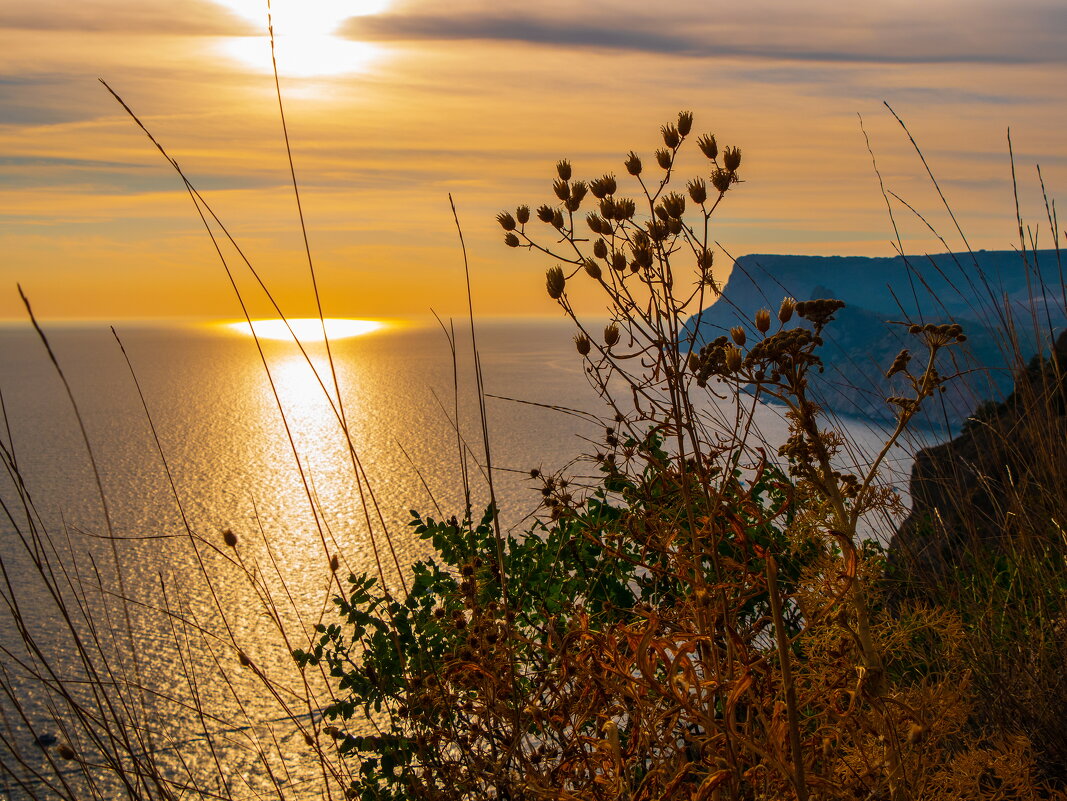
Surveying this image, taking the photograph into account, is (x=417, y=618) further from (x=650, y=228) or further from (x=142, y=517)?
(x=142, y=517)

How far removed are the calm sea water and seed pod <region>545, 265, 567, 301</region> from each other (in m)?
0.41

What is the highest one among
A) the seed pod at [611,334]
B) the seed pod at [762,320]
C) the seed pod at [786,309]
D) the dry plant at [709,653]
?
the seed pod at [611,334]

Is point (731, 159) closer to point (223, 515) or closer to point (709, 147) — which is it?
point (709, 147)

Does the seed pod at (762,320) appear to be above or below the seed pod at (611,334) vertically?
below

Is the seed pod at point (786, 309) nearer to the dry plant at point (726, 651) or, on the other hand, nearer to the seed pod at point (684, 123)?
the dry plant at point (726, 651)

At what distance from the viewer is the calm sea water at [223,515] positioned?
2682mm

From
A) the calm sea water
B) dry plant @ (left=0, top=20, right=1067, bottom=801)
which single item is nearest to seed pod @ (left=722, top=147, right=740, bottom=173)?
dry plant @ (left=0, top=20, right=1067, bottom=801)

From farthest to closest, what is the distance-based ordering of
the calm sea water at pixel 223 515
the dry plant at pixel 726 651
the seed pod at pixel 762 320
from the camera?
the calm sea water at pixel 223 515 → the seed pod at pixel 762 320 → the dry plant at pixel 726 651

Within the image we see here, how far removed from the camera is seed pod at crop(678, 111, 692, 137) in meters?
1.50

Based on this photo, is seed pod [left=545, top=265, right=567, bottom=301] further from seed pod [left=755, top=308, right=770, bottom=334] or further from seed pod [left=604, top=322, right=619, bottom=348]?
seed pod [left=755, top=308, right=770, bottom=334]

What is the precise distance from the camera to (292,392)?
64812mm

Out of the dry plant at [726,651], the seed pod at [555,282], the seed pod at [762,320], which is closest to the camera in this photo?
the dry plant at [726,651]

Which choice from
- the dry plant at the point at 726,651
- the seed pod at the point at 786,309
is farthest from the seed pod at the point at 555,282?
the seed pod at the point at 786,309

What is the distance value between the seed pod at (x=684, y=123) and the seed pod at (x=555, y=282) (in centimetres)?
36
